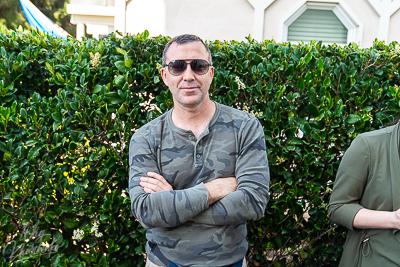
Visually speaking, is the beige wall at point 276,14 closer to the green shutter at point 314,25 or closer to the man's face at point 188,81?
the green shutter at point 314,25

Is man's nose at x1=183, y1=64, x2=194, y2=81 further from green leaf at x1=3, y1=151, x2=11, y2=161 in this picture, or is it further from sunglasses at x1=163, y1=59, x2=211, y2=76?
green leaf at x1=3, y1=151, x2=11, y2=161

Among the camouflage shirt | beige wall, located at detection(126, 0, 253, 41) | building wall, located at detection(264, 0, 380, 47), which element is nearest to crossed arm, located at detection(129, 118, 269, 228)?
the camouflage shirt

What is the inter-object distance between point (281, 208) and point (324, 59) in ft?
4.27

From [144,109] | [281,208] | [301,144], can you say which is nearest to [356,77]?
[301,144]

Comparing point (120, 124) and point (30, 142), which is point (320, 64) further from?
point (30, 142)

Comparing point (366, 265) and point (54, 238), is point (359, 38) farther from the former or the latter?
point (54, 238)

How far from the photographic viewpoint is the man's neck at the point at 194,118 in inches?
90.7

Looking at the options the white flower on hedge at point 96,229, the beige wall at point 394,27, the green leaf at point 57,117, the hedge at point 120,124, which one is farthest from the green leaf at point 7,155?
the beige wall at point 394,27

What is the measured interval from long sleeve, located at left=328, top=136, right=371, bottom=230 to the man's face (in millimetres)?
1032

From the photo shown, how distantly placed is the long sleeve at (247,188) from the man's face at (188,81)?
0.36m

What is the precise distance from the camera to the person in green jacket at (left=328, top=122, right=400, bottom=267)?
219 cm

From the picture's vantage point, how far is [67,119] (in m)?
2.82

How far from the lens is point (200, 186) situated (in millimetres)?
2096

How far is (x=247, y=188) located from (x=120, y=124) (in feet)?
3.99
